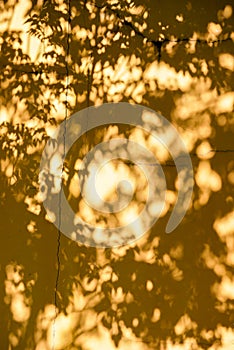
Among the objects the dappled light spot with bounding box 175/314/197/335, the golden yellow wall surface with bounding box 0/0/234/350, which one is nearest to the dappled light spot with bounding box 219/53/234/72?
the golden yellow wall surface with bounding box 0/0/234/350

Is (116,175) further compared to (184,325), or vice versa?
(116,175)

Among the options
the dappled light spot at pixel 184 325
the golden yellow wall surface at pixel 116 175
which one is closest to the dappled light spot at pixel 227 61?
the golden yellow wall surface at pixel 116 175

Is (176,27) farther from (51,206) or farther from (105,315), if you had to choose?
(105,315)

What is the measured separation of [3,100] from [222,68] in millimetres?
2176

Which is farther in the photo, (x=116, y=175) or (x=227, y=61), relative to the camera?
(x=116, y=175)

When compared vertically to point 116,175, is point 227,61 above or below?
above

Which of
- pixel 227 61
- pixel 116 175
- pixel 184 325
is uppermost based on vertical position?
pixel 227 61

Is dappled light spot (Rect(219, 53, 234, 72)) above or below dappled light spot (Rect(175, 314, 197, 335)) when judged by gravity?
above

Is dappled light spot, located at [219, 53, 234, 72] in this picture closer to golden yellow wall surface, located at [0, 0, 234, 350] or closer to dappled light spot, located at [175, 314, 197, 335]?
golden yellow wall surface, located at [0, 0, 234, 350]

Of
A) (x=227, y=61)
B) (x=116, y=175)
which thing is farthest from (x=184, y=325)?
(x=227, y=61)

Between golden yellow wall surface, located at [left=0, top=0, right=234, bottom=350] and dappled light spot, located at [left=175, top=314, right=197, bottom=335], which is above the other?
golden yellow wall surface, located at [left=0, top=0, right=234, bottom=350]

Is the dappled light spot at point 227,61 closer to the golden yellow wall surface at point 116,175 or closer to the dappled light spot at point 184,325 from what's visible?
the golden yellow wall surface at point 116,175

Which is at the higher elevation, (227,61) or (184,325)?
(227,61)

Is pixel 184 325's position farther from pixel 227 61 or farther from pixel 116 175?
pixel 227 61
